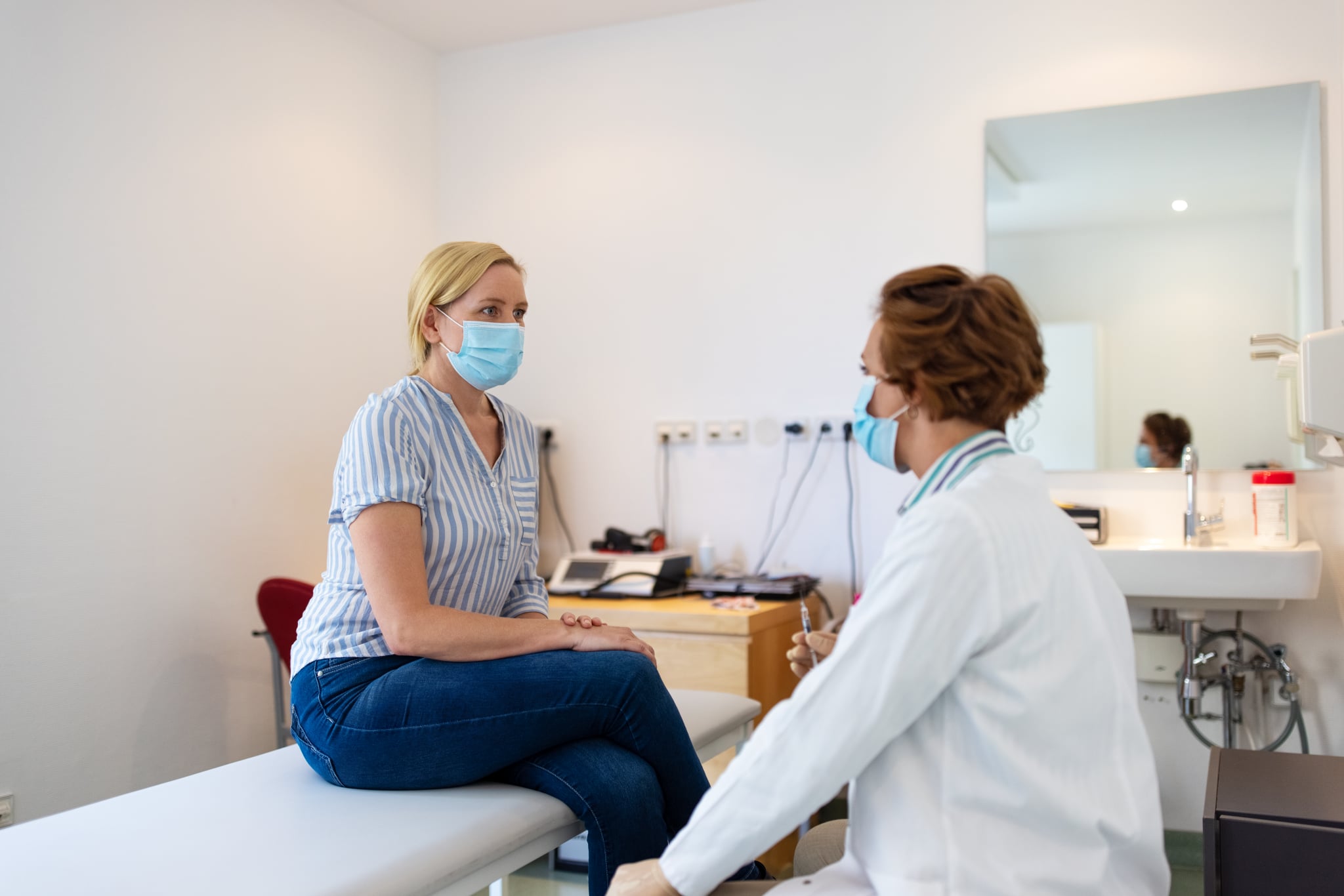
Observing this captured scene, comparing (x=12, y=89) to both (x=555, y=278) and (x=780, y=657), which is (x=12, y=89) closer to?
(x=555, y=278)

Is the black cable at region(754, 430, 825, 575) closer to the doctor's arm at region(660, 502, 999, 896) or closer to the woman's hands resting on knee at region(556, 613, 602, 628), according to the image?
the woman's hands resting on knee at region(556, 613, 602, 628)

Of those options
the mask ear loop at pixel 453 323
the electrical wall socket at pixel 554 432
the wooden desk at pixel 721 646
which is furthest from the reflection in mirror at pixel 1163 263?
the mask ear loop at pixel 453 323

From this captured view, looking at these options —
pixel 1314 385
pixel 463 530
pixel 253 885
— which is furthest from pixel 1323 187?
pixel 253 885

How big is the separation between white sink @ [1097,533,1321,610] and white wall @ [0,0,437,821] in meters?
2.33

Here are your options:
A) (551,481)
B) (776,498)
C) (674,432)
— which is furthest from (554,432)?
(776,498)

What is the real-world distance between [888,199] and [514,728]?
2.24 meters

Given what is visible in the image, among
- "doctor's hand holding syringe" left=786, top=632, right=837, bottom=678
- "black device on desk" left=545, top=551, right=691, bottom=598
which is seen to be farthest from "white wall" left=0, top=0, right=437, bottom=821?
"doctor's hand holding syringe" left=786, top=632, right=837, bottom=678

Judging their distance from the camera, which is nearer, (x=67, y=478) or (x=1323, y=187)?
(x=67, y=478)

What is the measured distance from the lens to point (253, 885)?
1127mm

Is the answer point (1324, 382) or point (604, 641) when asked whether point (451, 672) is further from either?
point (1324, 382)

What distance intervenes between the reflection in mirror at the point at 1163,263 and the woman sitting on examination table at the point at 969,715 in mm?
1988

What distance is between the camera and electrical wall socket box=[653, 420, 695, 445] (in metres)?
3.38

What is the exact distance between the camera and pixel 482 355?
5.64 ft

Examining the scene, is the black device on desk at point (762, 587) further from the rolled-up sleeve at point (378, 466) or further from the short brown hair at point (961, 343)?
the short brown hair at point (961, 343)
